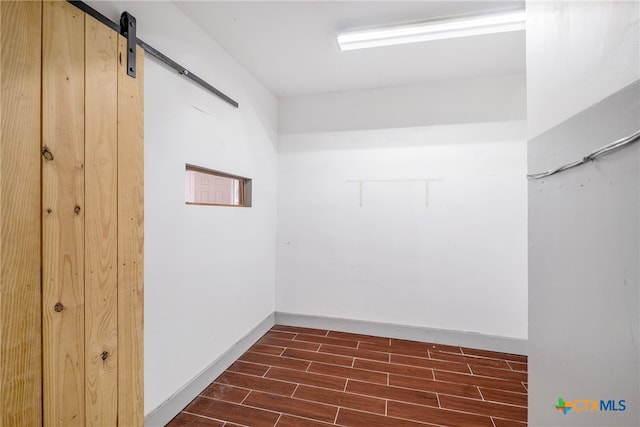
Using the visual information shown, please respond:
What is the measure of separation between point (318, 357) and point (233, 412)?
883 mm

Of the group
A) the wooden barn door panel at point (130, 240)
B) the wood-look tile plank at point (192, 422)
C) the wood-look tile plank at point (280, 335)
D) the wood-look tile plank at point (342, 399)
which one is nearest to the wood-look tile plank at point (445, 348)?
the wood-look tile plank at point (342, 399)

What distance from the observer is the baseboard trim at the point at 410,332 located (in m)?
2.58

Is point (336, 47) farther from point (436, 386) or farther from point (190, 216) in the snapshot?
point (436, 386)

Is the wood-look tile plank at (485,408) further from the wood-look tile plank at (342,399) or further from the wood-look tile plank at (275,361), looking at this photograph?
the wood-look tile plank at (275,361)

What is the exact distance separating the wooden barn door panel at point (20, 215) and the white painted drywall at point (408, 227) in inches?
88.6

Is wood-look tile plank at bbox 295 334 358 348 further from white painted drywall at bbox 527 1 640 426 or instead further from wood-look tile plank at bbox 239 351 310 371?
white painted drywall at bbox 527 1 640 426

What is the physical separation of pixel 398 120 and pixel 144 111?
7.60ft

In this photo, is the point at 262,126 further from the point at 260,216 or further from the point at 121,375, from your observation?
the point at 121,375

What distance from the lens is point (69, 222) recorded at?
113cm

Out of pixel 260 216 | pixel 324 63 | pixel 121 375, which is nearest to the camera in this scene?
pixel 121 375

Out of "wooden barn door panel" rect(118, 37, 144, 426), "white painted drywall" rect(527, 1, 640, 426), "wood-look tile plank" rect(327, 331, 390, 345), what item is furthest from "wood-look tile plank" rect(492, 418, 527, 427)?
"wooden barn door panel" rect(118, 37, 144, 426)

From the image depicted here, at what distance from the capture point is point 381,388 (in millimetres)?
1983

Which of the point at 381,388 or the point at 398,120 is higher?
the point at 398,120

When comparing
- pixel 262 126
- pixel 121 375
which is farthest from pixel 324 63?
pixel 121 375
